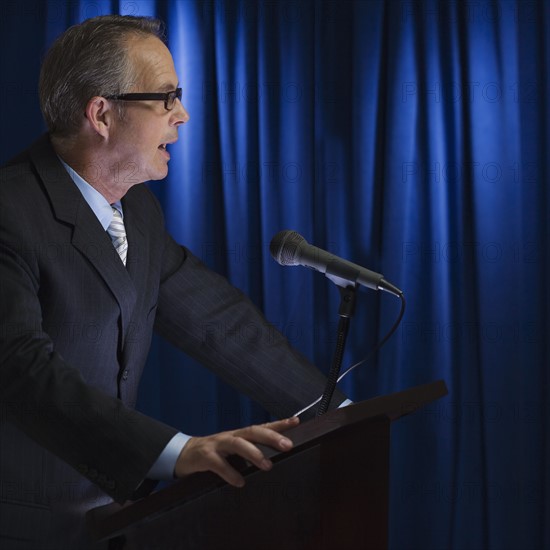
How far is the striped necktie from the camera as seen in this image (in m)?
1.81

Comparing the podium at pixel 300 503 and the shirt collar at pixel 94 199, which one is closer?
the podium at pixel 300 503

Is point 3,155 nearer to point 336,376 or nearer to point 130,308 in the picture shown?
point 130,308

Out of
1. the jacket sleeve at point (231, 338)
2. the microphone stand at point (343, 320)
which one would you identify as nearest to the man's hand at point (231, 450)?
the microphone stand at point (343, 320)

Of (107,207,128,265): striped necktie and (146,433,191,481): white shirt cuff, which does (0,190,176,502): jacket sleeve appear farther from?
(107,207,128,265): striped necktie

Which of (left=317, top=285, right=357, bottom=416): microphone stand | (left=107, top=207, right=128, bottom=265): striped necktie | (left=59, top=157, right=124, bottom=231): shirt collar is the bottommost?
(left=317, top=285, right=357, bottom=416): microphone stand

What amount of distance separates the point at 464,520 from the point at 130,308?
65.6 inches

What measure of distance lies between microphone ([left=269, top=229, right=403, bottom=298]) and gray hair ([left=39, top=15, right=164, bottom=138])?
500 mm

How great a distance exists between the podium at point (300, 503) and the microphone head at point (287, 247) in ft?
1.35

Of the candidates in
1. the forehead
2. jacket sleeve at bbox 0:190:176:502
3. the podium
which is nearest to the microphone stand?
the podium

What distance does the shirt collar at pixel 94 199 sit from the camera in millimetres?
1765

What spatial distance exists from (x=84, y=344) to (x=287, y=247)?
47 cm

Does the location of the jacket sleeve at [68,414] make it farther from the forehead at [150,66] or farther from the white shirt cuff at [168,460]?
the forehead at [150,66]

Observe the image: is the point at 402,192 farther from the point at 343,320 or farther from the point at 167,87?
the point at 343,320

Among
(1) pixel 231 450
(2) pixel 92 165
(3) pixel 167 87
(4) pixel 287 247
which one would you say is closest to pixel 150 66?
(3) pixel 167 87
